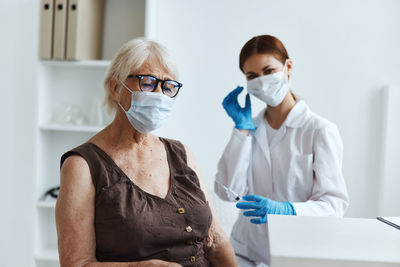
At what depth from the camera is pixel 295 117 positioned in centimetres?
167

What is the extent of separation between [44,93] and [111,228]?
5.09 feet

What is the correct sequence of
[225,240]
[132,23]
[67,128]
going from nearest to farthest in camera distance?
1. [225,240]
2. [67,128]
3. [132,23]

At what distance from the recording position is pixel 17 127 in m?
2.26

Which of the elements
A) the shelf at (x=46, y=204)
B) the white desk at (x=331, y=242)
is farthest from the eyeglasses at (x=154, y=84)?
the shelf at (x=46, y=204)

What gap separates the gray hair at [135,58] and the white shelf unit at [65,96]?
117 cm

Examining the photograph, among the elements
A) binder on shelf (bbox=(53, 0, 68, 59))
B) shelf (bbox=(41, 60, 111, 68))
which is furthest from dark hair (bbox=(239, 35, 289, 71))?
binder on shelf (bbox=(53, 0, 68, 59))

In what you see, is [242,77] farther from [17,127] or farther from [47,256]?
[47,256]

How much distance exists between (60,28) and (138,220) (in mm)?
1514

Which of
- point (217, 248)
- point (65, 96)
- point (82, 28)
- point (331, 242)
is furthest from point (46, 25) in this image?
point (331, 242)

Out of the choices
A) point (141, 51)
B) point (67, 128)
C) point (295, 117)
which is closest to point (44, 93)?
point (67, 128)

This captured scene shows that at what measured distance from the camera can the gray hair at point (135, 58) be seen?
1.26 m

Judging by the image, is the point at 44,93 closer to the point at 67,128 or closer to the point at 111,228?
the point at 67,128

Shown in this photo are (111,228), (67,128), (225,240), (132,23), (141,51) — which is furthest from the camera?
(132,23)

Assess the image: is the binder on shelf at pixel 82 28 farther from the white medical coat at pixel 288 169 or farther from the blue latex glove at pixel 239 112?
the white medical coat at pixel 288 169
